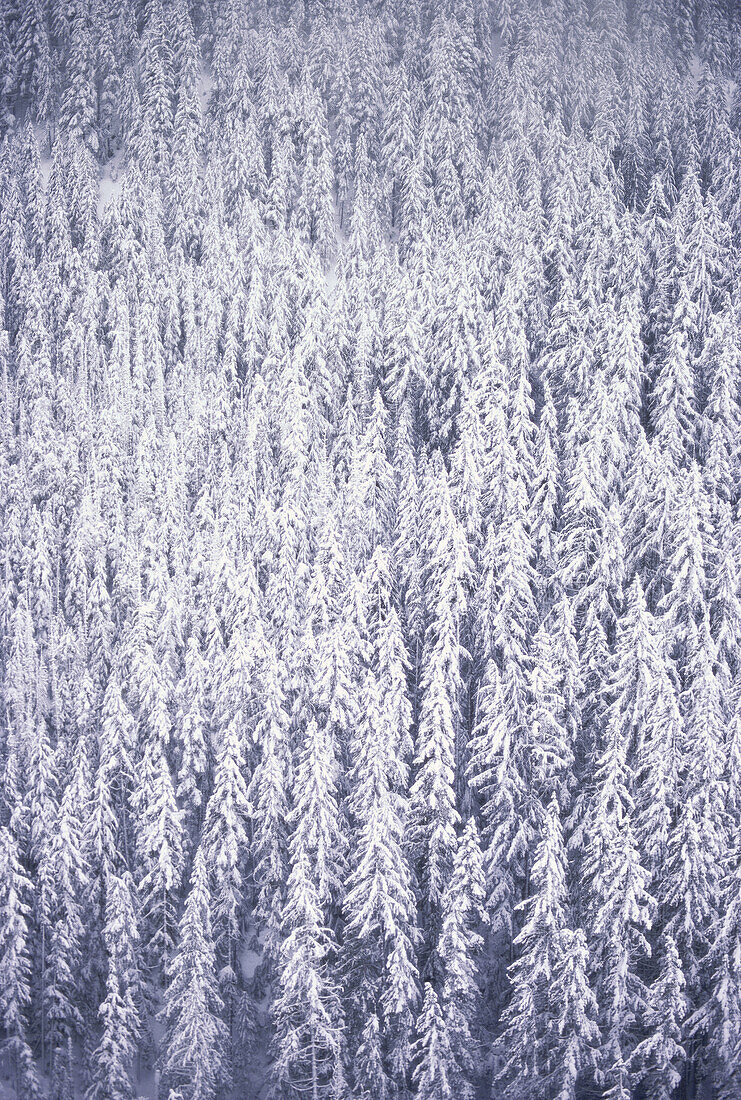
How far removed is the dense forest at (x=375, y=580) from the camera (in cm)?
2266

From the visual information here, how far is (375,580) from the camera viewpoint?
28875 millimetres

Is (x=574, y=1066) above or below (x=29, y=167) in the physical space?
below

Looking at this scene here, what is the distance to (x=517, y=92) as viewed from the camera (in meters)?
53.2

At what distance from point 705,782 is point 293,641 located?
46.9 feet

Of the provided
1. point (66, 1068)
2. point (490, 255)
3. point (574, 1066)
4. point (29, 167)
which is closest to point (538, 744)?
point (574, 1066)

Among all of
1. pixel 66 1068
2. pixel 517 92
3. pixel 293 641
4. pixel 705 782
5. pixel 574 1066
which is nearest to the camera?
pixel 574 1066

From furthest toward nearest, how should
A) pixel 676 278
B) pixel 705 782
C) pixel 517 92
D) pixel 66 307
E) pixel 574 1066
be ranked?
pixel 517 92 → pixel 66 307 → pixel 676 278 → pixel 705 782 → pixel 574 1066

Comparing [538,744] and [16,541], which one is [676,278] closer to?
[538,744]

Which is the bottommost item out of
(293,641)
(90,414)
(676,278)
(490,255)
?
(293,641)

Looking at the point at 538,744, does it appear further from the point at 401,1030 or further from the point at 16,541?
the point at 16,541

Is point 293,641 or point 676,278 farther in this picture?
point 676,278

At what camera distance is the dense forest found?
2266 centimetres

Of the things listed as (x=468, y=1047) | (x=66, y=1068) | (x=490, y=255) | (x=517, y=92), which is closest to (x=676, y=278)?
(x=490, y=255)

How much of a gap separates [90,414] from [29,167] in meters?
22.2
